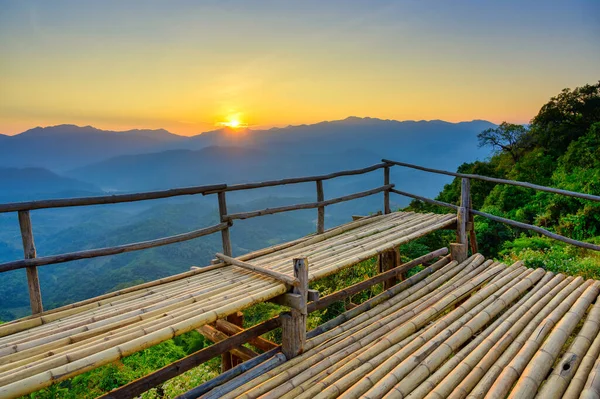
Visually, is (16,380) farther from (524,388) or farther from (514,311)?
(514,311)

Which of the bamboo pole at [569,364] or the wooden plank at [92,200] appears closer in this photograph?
the bamboo pole at [569,364]

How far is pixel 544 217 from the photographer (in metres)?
10.7

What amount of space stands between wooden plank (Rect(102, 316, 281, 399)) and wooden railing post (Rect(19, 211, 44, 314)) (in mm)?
1039

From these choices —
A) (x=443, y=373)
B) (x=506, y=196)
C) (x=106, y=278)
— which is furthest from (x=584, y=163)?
(x=106, y=278)

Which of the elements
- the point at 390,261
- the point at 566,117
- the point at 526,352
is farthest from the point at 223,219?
the point at 566,117

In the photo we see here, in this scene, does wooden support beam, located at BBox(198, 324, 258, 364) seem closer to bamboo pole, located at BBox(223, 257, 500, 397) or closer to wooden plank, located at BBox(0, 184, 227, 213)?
bamboo pole, located at BBox(223, 257, 500, 397)

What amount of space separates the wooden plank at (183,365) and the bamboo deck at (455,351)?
33 cm

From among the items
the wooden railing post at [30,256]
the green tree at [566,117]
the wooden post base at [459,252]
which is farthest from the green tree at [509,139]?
the wooden railing post at [30,256]

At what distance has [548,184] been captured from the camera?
14.2 meters

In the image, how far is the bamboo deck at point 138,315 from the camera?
1956 millimetres

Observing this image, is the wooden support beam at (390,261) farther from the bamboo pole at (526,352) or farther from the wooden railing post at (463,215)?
the bamboo pole at (526,352)

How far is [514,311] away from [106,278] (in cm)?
5514

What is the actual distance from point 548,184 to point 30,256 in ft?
53.6

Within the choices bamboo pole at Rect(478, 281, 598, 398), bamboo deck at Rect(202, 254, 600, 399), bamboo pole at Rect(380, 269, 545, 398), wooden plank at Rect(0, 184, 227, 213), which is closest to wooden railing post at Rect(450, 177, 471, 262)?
bamboo deck at Rect(202, 254, 600, 399)
